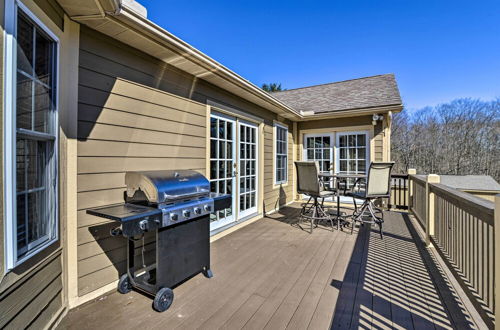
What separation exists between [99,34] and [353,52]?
909cm

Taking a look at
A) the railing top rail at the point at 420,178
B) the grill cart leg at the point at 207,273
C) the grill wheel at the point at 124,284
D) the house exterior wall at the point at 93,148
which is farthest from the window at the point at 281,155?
the grill wheel at the point at 124,284

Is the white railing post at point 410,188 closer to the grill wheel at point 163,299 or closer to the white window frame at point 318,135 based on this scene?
the white window frame at point 318,135

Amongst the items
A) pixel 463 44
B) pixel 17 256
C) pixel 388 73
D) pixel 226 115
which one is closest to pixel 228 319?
pixel 17 256

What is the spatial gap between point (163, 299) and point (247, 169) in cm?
289

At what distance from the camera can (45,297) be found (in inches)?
63.4

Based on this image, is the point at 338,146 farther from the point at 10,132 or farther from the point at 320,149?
the point at 10,132

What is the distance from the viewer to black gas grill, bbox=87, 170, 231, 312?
1853mm

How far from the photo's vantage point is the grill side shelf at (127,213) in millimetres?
1667

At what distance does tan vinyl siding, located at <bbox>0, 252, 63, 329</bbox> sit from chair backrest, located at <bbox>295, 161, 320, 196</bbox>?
3337 millimetres

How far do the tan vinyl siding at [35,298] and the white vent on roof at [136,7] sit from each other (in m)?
2.02

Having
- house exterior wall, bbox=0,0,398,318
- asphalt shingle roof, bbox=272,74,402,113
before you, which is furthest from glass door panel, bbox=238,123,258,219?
asphalt shingle roof, bbox=272,74,402,113

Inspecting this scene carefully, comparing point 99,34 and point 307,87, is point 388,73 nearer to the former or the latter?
point 307,87

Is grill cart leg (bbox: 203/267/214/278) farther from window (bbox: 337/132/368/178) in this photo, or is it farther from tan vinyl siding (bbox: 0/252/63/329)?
window (bbox: 337/132/368/178)

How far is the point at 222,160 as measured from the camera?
3.86 m
